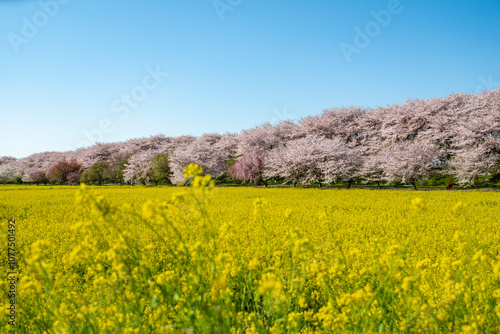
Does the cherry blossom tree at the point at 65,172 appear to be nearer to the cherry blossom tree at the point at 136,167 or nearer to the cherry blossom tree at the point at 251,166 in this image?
the cherry blossom tree at the point at 136,167

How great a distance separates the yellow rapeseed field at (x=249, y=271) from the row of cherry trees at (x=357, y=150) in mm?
19515

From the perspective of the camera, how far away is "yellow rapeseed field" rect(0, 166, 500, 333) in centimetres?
257

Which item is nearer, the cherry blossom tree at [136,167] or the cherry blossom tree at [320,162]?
the cherry blossom tree at [320,162]

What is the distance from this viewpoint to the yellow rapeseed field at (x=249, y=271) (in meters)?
2.57

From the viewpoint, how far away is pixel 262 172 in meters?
45.8

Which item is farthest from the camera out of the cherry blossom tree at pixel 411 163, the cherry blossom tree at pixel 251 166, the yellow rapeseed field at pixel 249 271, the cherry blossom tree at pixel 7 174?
the cherry blossom tree at pixel 7 174

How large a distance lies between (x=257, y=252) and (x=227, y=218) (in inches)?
190

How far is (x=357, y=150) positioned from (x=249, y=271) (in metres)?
38.6

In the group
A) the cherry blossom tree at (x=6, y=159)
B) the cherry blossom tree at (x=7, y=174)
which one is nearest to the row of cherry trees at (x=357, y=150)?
the cherry blossom tree at (x=7, y=174)

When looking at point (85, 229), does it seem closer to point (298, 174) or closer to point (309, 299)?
point (309, 299)

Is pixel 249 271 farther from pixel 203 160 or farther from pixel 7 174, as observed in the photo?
pixel 7 174

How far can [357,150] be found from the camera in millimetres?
40812

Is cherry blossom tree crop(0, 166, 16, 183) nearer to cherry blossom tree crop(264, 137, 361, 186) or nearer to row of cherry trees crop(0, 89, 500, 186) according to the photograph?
row of cherry trees crop(0, 89, 500, 186)

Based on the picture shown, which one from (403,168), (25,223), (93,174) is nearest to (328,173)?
(403,168)
